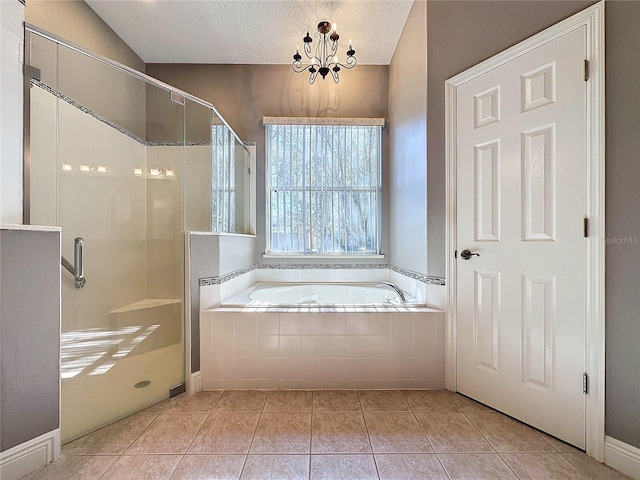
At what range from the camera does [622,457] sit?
1194 mm

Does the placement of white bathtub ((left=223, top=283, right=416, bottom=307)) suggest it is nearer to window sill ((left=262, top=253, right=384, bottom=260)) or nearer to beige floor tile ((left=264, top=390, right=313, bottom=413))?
window sill ((left=262, top=253, right=384, bottom=260))

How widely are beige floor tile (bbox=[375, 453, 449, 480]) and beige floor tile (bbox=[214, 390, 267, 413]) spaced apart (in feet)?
2.37

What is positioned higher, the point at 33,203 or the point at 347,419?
the point at 33,203

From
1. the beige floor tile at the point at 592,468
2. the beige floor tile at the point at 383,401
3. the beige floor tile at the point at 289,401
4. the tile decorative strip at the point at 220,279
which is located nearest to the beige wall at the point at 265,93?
the tile decorative strip at the point at 220,279

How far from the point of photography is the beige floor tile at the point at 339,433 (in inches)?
51.6

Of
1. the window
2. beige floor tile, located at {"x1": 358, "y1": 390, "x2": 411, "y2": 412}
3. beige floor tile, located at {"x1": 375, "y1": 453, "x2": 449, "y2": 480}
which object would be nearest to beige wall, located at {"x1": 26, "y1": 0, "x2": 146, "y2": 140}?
the window

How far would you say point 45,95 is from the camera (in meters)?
1.45

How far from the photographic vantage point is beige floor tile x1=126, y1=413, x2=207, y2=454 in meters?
1.31

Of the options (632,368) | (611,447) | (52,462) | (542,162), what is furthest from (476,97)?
(52,462)

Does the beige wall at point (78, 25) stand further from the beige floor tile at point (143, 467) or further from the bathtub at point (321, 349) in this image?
the beige floor tile at point (143, 467)

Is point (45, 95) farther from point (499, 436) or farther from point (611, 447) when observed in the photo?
point (611, 447)

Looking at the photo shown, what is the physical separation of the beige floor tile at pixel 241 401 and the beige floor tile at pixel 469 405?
3.75 feet

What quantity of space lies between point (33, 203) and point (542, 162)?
247 centimetres

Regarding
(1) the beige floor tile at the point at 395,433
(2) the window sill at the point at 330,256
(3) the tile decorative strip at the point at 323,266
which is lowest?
(1) the beige floor tile at the point at 395,433
